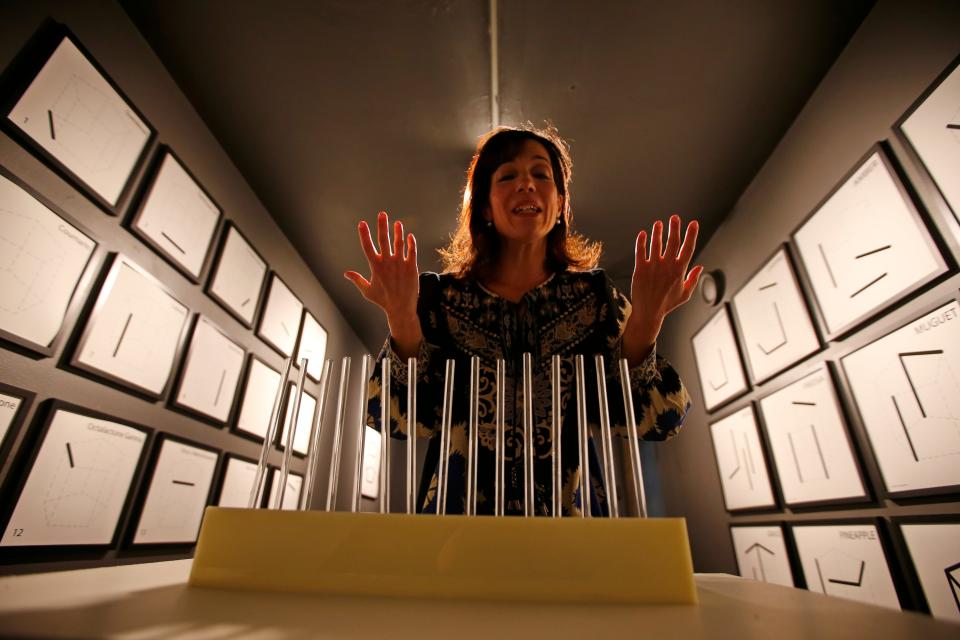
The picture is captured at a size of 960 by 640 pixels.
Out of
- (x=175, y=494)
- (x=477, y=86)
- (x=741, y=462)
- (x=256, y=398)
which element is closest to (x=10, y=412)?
(x=175, y=494)

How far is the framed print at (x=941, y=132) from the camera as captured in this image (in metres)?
0.99

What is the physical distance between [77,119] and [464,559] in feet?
4.68

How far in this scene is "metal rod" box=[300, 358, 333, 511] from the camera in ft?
1.59

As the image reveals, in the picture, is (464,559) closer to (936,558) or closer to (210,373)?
(936,558)

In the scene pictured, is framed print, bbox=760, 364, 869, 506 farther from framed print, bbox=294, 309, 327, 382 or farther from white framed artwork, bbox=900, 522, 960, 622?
framed print, bbox=294, 309, 327, 382

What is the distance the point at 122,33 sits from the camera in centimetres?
130

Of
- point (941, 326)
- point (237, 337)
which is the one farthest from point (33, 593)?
point (237, 337)

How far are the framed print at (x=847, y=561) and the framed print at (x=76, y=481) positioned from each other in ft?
6.23

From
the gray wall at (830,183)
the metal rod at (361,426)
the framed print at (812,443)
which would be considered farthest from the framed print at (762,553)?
the metal rod at (361,426)

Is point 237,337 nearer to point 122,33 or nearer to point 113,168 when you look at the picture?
point 113,168

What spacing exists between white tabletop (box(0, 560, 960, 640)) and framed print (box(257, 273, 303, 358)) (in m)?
1.86

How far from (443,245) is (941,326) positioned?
1934 mm

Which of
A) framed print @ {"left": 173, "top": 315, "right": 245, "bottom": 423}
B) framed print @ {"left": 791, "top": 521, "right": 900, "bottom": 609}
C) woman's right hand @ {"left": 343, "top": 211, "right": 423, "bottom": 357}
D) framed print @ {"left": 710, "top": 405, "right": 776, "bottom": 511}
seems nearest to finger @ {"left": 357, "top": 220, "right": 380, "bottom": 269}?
woman's right hand @ {"left": 343, "top": 211, "right": 423, "bottom": 357}

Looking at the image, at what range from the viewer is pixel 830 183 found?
4.66 ft
